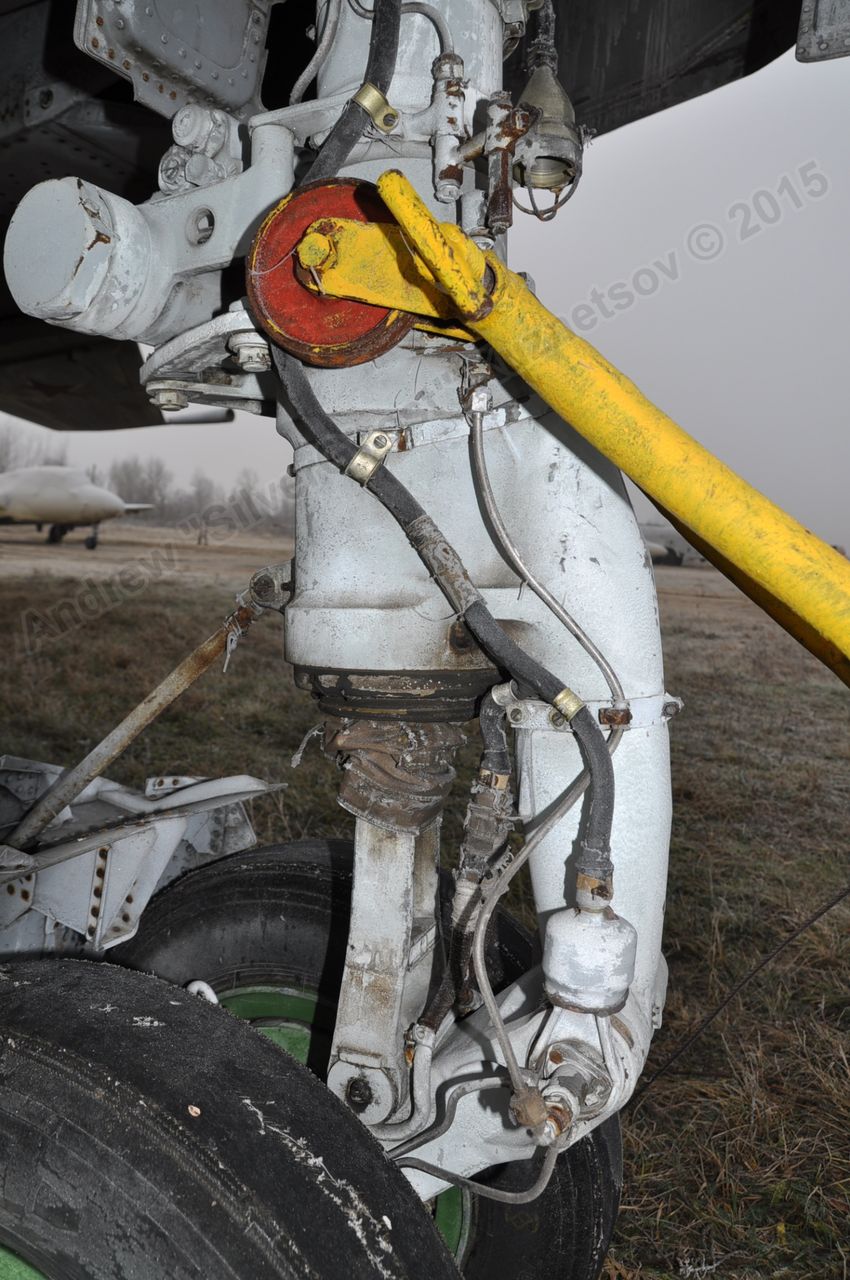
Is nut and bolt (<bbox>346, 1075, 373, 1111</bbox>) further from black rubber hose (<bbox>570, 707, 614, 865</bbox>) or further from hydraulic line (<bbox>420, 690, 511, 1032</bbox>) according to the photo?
black rubber hose (<bbox>570, 707, 614, 865</bbox>)

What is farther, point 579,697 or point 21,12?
point 21,12

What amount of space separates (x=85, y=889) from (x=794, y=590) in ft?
3.27

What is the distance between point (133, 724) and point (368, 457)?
1.77 feet

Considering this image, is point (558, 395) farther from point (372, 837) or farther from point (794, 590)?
point (372, 837)

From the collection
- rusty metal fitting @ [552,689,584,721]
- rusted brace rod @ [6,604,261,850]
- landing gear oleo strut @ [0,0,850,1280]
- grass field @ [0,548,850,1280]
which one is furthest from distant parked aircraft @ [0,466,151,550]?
rusty metal fitting @ [552,689,584,721]

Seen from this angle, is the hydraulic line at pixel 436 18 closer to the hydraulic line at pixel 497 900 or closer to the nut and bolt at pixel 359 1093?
the hydraulic line at pixel 497 900

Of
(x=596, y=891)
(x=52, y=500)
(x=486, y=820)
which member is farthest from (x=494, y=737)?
(x=52, y=500)

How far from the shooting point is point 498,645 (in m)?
0.88

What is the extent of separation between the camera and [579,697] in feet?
3.08

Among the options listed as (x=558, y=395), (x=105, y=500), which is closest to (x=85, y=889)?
(x=558, y=395)

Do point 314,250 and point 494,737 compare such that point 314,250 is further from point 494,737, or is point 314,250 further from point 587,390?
point 494,737

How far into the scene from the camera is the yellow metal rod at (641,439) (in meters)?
0.74

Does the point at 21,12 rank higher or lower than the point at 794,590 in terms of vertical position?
higher

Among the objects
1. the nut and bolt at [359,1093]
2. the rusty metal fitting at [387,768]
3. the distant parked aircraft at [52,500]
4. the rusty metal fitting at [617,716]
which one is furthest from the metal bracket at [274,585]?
the distant parked aircraft at [52,500]
